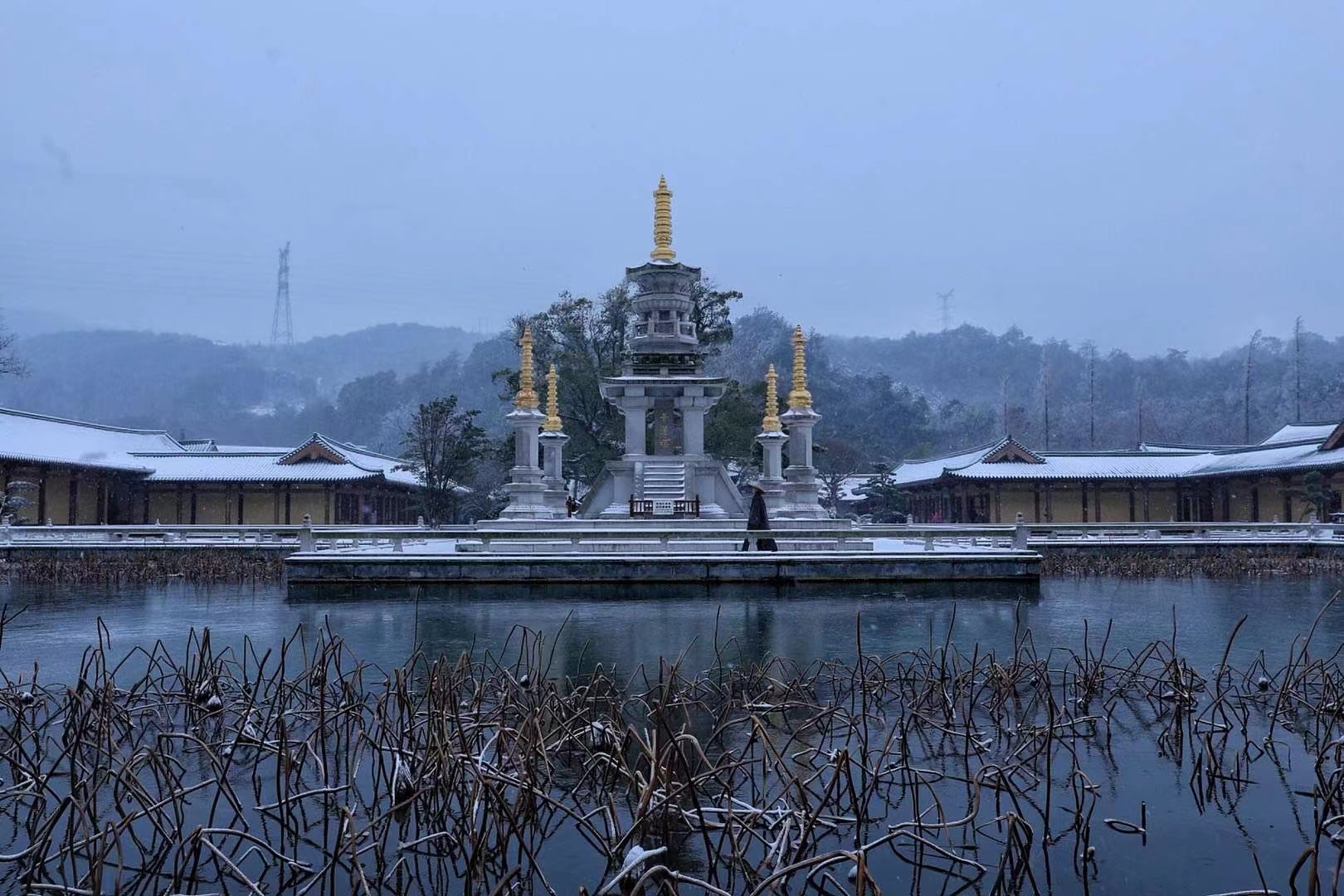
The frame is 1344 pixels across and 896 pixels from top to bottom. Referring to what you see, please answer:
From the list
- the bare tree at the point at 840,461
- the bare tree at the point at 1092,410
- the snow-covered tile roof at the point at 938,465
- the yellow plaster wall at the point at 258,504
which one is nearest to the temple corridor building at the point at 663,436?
the snow-covered tile roof at the point at 938,465

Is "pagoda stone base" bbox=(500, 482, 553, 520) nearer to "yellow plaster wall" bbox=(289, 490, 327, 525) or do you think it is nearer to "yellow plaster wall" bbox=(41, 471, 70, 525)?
"yellow plaster wall" bbox=(289, 490, 327, 525)

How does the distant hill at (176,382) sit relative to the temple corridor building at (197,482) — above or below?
above

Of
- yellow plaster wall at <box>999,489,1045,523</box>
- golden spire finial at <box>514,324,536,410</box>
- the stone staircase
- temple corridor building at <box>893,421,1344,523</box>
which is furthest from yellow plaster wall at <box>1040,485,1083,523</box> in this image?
golden spire finial at <box>514,324,536,410</box>

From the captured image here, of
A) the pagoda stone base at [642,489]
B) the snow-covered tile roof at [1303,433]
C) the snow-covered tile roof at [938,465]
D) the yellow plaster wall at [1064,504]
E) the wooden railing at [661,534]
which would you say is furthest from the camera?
the snow-covered tile roof at [938,465]

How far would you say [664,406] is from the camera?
3828 cm

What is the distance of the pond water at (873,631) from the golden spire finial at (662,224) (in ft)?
65.2

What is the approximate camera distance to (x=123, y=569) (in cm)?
2803

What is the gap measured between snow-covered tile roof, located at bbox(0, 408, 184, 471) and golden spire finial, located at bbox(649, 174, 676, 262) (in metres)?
24.2

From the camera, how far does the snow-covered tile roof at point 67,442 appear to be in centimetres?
3922

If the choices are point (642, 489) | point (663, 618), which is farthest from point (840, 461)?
point (663, 618)

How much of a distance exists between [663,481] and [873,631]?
63.1 ft

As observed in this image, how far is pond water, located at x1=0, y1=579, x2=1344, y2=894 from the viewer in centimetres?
682

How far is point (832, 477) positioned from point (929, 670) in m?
49.8

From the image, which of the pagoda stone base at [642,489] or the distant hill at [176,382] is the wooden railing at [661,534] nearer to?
the pagoda stone base at [642,489]
